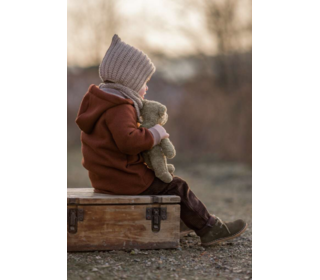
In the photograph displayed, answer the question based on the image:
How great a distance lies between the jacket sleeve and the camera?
343cm

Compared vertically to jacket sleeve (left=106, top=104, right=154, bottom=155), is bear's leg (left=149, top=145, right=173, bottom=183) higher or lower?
lower

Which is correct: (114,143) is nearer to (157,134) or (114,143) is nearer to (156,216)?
(157,134)

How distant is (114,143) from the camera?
354 centimetres

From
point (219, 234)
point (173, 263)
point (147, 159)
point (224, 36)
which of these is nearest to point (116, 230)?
point (173, 263)

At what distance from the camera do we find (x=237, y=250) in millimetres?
3771

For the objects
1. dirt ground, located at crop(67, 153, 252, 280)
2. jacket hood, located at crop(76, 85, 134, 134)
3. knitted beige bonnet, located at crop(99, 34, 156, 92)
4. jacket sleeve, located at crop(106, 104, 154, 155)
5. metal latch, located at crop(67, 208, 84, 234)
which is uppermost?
knitted beige bonnet, located at crop(99, 34, 156, 92)

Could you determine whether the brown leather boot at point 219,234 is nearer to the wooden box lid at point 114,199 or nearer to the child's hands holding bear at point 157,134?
the wooden box lid at point 114,199

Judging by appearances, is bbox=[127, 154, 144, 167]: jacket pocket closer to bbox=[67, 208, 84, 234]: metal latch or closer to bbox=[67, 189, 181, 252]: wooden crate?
bbox=[67, 189, 181, 252]: wooden crate

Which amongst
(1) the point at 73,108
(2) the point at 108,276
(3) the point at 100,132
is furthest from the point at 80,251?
(1) the point at 73,108

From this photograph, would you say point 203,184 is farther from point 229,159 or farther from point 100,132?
point 100,132

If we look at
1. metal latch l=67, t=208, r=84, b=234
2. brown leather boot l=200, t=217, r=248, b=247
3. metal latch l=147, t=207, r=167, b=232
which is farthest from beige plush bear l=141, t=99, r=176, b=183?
metal latch l=67, t=208, r=84, b=234

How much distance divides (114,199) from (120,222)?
0.19 m

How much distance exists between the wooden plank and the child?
0.18 meters

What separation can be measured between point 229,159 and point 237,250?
783 cm
